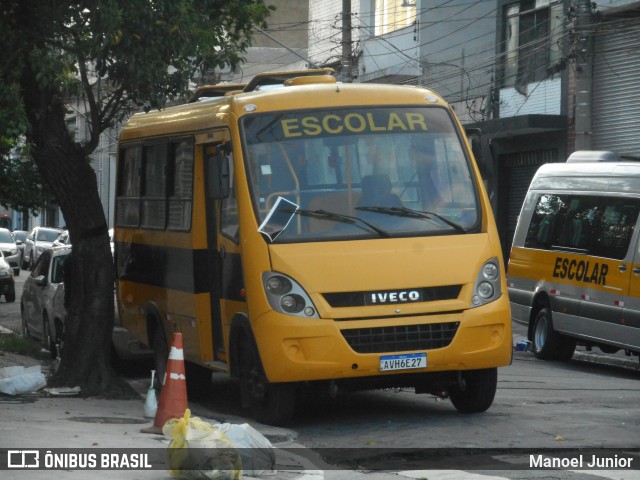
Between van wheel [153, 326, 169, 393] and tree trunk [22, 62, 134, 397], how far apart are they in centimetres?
47

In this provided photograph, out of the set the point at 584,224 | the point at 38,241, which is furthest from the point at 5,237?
the point at 584,224

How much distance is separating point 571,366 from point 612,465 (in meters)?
9.52

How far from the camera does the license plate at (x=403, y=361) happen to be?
10734 millimetres

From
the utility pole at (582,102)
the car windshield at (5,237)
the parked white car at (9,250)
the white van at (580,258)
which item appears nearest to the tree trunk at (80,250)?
the white van at (580,258)

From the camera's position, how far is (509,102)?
30438mm

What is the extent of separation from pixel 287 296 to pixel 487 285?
1.69m

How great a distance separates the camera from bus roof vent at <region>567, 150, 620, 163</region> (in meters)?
18.0

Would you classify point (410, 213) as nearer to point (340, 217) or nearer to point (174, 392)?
point (340, 217)

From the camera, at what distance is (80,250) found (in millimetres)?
14062

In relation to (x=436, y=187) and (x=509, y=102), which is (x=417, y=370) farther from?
(x=509, y=102)

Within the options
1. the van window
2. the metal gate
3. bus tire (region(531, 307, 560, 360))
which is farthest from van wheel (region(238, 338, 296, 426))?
the metal gate

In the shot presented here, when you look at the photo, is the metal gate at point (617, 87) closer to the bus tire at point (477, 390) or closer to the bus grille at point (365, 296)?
the bus tire at point (477, 390)

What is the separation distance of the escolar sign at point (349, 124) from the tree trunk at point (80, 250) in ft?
10.4

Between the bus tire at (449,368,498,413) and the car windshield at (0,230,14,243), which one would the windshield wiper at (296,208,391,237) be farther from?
the car windshield at (0,230,14,243)
